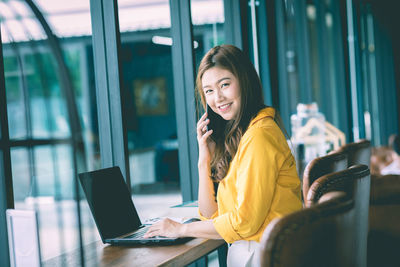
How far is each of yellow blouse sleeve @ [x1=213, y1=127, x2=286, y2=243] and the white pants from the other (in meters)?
0.08

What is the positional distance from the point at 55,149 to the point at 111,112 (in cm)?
108

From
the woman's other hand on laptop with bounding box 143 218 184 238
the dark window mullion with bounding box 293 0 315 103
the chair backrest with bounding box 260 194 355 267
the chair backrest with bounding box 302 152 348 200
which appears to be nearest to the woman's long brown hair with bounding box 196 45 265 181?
the woman's other hand on laptop with bounding box 143 218 184 238

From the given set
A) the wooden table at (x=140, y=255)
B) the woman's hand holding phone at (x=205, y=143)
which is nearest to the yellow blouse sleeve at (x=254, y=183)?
the wooden table at (x=140, y=255)

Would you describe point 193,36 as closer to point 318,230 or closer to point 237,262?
point 237,262

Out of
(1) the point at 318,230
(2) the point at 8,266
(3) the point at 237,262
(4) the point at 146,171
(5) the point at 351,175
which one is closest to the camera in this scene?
(1) the point at 318,230

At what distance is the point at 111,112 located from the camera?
220 cm

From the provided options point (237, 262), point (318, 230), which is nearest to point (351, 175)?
point (318, 230)

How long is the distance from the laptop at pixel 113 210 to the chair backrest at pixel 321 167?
2.01 ft

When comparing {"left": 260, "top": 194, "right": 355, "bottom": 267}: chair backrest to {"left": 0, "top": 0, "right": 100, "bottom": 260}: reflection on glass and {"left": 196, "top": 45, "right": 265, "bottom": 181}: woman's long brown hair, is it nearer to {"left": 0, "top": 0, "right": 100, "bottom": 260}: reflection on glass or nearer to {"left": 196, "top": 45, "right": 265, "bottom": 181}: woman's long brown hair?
{"left": 0, "top": 0, "right": 100, "bottom": 260}: reflection on glass

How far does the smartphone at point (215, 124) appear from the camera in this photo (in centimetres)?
199

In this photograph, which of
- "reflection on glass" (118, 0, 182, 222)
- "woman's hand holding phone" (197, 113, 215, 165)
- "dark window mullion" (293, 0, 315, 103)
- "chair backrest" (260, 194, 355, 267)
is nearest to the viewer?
"chair backrest" (260, 194, 355, 267)

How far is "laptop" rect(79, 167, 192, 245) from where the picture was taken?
1.71m

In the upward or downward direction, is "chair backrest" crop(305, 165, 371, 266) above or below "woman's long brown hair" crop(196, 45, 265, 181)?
below

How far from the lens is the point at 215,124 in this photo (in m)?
2.01
